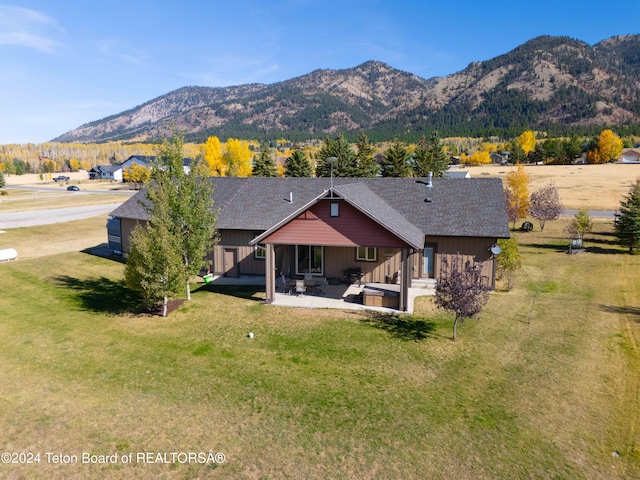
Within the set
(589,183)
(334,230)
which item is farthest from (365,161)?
(589,183)

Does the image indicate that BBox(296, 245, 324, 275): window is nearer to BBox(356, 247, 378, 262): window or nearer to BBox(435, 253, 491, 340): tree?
BBox(356, 247, 378, 262): window

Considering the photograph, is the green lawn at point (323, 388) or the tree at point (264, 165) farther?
the tree at point (264, 165)

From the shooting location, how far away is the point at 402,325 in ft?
63.2

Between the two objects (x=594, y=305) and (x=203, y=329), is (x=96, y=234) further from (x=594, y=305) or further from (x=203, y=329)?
(x=594, y=305)

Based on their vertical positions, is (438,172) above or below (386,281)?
above

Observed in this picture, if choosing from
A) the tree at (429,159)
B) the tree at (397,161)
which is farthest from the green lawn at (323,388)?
the tree at (429,159)

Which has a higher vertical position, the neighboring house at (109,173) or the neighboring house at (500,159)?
the neighboring house at (500,159)

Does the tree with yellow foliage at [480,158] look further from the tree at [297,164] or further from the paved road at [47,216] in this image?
the paved road at [47,216]

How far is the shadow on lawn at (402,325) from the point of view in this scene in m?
18.1

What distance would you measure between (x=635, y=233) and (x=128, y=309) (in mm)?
38472

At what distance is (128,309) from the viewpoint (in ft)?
70.0

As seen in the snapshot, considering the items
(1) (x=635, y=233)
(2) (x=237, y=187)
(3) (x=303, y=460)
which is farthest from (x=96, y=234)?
(1) (x=635, y=233)

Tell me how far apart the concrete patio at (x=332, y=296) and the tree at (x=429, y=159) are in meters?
38.4

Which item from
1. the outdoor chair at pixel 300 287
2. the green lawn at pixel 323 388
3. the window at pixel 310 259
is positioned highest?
the window at pixel 310 259
